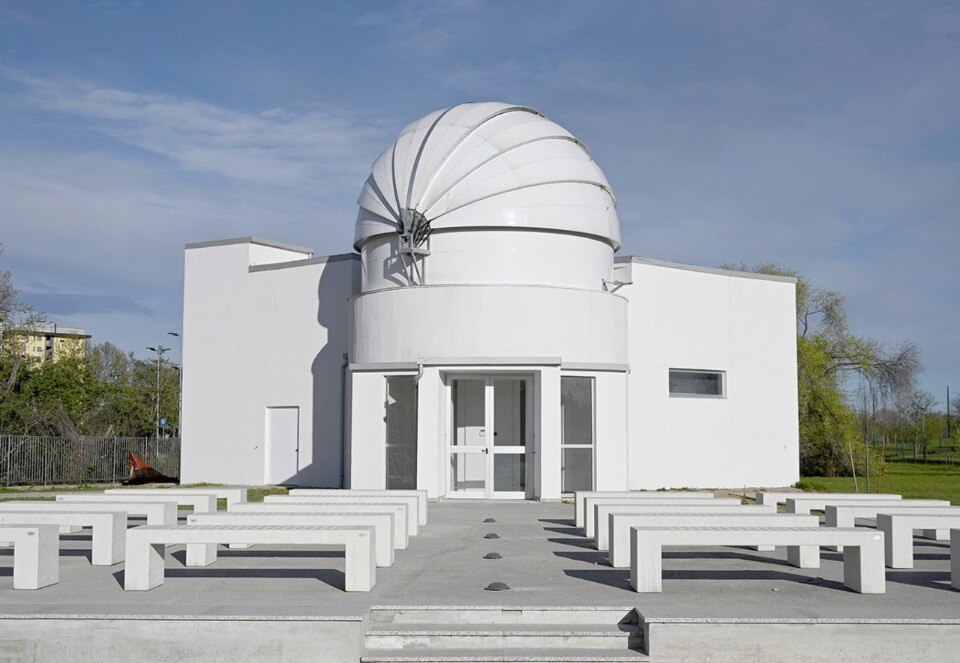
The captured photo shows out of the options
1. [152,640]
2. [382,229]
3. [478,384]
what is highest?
[382,229]

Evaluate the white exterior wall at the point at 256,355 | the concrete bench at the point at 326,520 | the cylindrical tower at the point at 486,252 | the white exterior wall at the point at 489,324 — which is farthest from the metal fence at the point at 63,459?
the concrete bench at the point at 326,520

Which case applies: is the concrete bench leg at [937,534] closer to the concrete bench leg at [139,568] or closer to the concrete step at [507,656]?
the concrete step at [507,656]

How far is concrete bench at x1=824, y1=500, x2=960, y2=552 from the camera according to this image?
11687 mm

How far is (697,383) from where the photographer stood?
25609 millimetres

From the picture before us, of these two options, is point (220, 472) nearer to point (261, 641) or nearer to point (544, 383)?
point (544, 383)

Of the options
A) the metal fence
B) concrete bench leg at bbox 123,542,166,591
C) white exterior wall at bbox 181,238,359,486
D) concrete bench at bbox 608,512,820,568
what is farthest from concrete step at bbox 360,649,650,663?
the metal fence

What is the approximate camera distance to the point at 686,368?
25391 mm

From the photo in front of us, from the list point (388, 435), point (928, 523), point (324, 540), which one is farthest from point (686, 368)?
point (324, 540)

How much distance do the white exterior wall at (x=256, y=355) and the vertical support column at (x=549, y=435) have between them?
661cm

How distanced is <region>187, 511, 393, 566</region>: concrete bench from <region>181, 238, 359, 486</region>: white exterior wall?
45.7ft

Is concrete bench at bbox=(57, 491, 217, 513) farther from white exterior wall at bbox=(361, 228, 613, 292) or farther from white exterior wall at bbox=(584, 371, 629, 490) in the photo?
white exterior wall at bbox=(584, 371, 629, 490)

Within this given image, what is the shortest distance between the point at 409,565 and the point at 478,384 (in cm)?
1021

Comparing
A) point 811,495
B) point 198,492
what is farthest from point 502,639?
point 811,495

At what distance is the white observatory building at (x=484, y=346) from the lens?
67.1 feet
